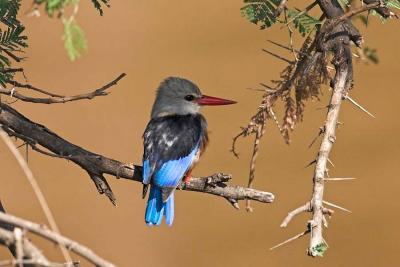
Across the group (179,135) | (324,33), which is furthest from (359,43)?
(179,135)

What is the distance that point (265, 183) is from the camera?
482cm

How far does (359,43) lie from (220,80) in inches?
122

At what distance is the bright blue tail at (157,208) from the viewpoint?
2643 mm

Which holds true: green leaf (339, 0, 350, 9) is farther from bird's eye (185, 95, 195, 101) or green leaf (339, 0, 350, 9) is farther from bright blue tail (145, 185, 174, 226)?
bird's eye (185, 95, 195, 101)

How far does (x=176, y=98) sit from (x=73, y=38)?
1737 millimetres

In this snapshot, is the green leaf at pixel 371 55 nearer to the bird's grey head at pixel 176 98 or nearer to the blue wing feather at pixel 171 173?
the blue wing feather at pixel 171 173

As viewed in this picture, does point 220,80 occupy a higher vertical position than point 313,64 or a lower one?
higher

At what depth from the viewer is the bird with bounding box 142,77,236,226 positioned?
8.52 feet

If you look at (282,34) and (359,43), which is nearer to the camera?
(359,43)

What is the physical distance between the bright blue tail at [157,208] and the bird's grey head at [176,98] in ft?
1.43

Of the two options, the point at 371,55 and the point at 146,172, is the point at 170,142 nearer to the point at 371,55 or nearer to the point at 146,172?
the point at 146,172

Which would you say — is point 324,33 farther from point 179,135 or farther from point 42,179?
point 42,179

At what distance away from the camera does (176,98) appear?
3.08 m

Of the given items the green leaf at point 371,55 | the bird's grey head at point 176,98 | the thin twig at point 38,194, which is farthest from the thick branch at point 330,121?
the bird's grey head at point 176,98
